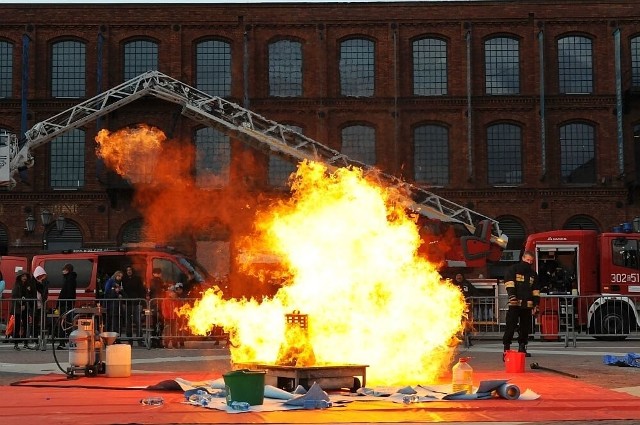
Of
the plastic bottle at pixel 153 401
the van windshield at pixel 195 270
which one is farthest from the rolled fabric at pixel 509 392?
the van windshield at pixel 195 270

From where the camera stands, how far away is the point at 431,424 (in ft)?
30.6

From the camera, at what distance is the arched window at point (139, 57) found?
40.6 m

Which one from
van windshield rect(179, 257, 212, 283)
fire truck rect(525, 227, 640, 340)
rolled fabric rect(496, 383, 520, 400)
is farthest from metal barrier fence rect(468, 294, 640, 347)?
rolled fabric rect(496, 383, 520, 400)

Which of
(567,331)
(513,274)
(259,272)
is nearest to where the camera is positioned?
(513,274)

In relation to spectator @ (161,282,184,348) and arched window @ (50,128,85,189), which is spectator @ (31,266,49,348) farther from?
arched window @ (50,128,85,189)

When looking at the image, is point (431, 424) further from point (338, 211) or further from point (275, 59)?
point (275, 59)

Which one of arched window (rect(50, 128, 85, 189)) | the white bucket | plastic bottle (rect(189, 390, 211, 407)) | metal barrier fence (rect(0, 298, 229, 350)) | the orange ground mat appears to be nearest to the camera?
the orange ground mat

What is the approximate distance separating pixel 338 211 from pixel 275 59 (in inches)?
1135

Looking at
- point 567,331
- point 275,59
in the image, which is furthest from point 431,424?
point 275,59

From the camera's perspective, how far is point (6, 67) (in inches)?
1604

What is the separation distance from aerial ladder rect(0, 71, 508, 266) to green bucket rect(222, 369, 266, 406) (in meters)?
18.6

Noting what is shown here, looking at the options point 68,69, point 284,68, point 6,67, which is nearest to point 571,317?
point 284,68

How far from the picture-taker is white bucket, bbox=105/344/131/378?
548 inches

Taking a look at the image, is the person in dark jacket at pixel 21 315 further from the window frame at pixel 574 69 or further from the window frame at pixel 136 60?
the window frame at pixel 574 69
